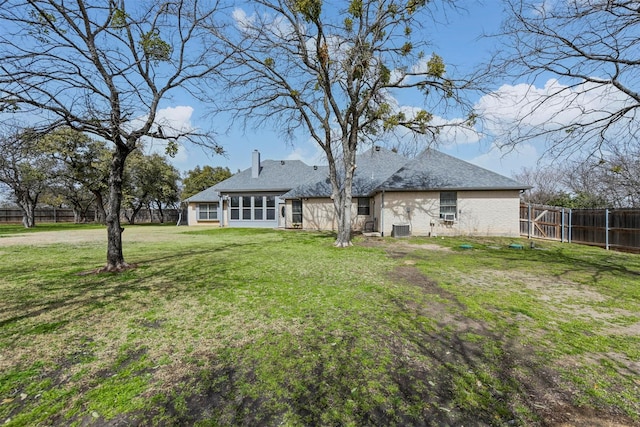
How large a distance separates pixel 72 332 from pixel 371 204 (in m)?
16.0

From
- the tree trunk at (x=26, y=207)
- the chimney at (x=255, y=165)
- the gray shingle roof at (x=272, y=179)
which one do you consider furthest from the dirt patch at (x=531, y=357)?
the tree trunk at (x=26, y=207)

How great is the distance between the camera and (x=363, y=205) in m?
18.5

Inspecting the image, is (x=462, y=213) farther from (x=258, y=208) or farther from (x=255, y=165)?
(x=255, y=165)

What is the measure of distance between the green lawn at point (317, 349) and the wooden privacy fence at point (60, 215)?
3204 centimetres

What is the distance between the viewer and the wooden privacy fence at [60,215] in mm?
33131

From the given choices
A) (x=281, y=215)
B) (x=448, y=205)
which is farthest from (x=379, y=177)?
(x=281, y=215)

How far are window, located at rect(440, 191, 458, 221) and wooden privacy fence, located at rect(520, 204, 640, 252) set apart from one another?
3497mm

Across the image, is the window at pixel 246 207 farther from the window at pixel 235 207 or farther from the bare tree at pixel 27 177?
the bare tree at pixel 27 177

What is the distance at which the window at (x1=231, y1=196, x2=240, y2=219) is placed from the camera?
22.8 m

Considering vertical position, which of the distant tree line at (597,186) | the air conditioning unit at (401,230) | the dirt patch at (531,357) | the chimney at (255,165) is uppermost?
the chimney at (255,165)

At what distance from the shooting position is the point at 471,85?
1016 cm

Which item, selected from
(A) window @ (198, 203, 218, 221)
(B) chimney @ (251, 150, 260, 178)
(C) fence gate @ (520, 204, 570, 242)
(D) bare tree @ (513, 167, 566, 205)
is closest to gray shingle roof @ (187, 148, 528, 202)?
(B) chimney @ (251, 150, 260, 178)

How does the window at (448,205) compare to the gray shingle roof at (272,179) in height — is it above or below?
below

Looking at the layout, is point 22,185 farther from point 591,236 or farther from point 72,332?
point 591,236
